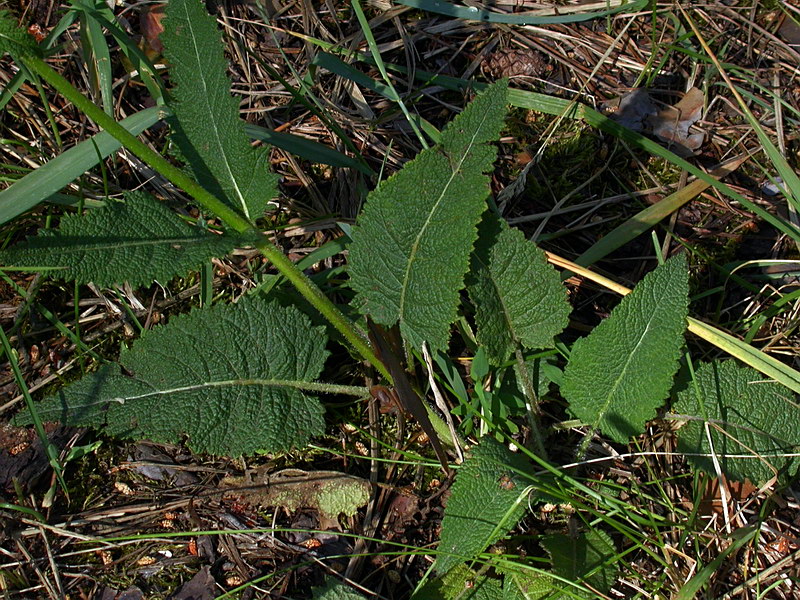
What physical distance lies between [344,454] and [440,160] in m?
0.95

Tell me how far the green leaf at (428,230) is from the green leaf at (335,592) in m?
0.72

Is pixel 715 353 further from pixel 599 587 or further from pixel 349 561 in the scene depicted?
pixel 349 561

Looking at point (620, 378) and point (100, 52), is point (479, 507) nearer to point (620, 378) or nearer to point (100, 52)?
point (620, 378)

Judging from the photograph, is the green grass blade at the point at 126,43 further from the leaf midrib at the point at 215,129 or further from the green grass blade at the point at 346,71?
the green grass blade at the point at 346,71

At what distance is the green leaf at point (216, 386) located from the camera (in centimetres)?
199

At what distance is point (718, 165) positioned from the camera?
9.13 feet

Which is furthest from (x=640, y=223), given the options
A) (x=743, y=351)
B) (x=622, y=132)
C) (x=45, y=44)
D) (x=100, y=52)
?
(x=45, y=44)

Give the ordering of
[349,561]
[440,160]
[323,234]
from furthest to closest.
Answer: [323,234], [349,561], [440,160]

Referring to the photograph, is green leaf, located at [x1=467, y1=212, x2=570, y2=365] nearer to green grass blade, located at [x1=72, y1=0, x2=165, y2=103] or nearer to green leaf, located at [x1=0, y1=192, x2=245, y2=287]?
green leaf, located at [x1=0, y1=192, x2=245, y2=287]

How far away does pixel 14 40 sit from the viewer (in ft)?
5.31

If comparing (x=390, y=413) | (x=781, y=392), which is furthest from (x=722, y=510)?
(x=390, y=413)

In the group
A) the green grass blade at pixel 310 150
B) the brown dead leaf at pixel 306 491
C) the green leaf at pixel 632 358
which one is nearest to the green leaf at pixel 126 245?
the green grass blade at pixel 310 150

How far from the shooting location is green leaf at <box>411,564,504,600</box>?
80.1 inches

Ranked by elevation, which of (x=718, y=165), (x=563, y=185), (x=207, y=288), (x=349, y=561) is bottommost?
(x=349, y=561)
